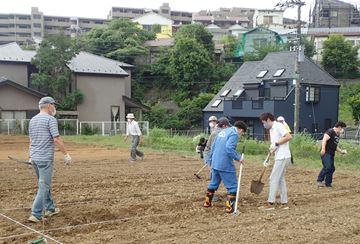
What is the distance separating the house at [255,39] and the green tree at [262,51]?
9.30ft

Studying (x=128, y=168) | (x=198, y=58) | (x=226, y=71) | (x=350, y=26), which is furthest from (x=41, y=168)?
(x=350, y=26)

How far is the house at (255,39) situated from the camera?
5312 cm

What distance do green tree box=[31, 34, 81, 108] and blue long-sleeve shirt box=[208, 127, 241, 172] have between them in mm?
27044

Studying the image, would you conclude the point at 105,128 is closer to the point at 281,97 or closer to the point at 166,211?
the point at 281,97

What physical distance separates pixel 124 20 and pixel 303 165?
1529 inches

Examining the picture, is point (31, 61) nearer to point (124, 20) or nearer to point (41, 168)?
point (124, 20)

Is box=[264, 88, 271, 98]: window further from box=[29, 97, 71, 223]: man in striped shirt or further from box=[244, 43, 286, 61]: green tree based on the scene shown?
box=[29, 97, 71, 223]: man in striped shirt

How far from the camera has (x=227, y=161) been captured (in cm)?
766

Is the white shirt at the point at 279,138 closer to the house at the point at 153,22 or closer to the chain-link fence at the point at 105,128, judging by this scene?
the chain-link fence at the point at 105,128

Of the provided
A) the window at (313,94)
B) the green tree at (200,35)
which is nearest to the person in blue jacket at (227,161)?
the window at (313,94)

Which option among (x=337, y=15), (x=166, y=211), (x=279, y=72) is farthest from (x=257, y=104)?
(x=337, y=15)

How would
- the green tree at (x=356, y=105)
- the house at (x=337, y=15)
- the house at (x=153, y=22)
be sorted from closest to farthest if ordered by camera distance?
the green tree at (x=356, y=105) < the house at (x=337, y=15) < the house at (x=153, y=22)

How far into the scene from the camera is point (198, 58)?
143ft

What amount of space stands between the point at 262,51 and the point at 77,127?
23.4 meters
